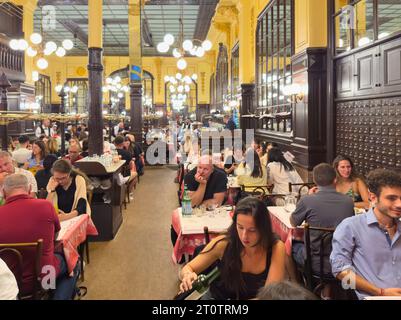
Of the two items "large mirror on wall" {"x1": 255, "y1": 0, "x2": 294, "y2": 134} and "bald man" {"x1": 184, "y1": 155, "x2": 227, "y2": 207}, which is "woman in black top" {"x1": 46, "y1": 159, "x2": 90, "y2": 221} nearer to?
"bald man" {"x1": 184, "y1": 155, "x2": 227, "y2": 207}

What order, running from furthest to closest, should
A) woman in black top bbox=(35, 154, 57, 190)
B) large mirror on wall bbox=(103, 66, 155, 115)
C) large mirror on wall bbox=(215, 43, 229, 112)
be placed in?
large mirror on wall bbox=(103, 66, 155, 115)
large mirror on wall bbox=(215, 43, 229, 112)
woman in black top bbox=(35, 154, 57, 190)

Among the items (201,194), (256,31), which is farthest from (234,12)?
(201,194)

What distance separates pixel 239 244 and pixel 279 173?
3665 millimetres

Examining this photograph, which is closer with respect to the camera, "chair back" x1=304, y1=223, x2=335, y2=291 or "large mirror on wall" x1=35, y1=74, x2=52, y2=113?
"chair back" x1=304, y1=223, x2=335, y2=291

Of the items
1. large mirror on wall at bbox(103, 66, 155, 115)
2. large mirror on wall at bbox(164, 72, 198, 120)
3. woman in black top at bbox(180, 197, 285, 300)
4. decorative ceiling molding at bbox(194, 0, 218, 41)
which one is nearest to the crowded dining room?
woman in black top at bbox(180, 197, 285, 300)

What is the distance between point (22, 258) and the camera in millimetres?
2967

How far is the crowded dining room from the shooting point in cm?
259

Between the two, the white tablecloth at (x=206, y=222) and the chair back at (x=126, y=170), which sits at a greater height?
the chair back at (x=126, y=170)

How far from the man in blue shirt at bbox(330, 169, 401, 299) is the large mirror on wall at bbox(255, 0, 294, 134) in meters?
5.76

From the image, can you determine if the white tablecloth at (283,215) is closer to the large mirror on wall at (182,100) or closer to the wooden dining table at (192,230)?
the wooden dining table at (192,230)

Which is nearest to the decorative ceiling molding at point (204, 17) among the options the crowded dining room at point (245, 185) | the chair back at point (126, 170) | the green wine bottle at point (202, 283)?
the crowded dining room at point (245, 185)

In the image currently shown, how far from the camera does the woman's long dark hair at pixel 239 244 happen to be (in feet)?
7.66

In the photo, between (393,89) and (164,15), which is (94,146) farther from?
(164,15)

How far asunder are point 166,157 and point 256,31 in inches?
226
